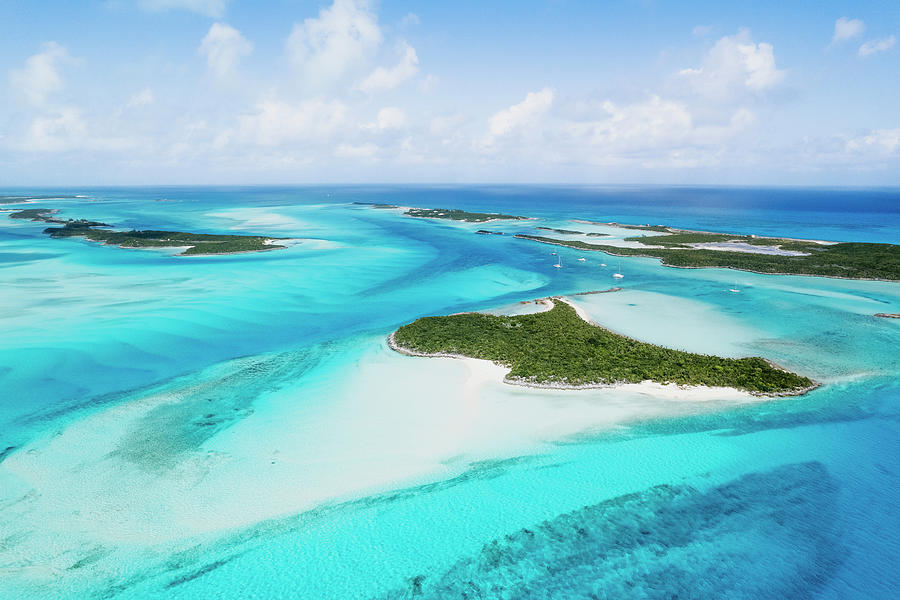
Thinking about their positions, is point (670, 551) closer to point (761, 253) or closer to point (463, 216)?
point (761, 253)

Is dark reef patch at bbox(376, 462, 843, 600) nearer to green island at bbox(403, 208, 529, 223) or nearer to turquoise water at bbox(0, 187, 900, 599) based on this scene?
turquoise water at bbox(0, 187, 900, 599)

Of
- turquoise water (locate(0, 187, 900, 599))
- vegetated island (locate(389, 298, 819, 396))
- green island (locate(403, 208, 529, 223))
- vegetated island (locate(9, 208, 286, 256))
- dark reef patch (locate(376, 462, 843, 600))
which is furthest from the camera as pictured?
green island (locate(403, 208, 529, 223))

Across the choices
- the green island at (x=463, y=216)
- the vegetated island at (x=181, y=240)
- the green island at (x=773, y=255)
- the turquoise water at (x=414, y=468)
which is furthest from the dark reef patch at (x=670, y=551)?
the green island at (x=463, y=216)

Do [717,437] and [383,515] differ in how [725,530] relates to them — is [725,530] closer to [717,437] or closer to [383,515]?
[717,437]

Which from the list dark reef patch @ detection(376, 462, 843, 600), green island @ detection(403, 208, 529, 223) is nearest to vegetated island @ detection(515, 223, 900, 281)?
green island @ detection(403, 208, 529, 223)

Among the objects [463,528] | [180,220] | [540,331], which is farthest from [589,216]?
[463,528]

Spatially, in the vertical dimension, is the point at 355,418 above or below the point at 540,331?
below
